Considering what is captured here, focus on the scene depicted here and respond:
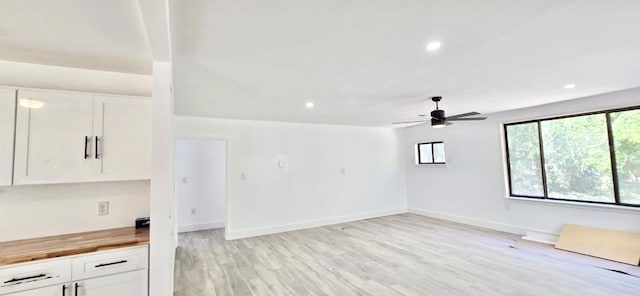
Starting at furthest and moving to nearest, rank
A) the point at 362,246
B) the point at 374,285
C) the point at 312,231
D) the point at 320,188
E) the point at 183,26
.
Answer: the point at 320,188 < the point at 312,231 < the point at 362,246 < the point at 374,285 < the point at 183,26

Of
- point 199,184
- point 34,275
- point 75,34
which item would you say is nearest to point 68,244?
point 34,275

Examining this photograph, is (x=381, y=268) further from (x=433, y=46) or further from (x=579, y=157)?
(x=579, y=157)

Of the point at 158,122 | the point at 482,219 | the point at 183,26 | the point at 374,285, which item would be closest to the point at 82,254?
the point at 158,122

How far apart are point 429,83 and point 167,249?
319 centimetres

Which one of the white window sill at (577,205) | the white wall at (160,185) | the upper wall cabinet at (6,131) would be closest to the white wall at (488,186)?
the white window sill at (577,205)

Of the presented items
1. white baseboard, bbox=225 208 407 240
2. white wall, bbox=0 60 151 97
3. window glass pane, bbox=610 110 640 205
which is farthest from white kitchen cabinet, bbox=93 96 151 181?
window glass pane, bbox=610 110 640 205

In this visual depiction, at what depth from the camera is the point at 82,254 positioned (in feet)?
6.16

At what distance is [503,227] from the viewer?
539cm

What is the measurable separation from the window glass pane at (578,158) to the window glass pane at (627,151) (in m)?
0.11

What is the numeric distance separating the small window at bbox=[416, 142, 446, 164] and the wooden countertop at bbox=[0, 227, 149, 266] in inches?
247

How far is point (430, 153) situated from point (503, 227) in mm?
2295

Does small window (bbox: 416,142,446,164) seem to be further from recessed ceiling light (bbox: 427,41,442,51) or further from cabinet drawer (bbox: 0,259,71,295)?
cabinet drawer (bbox: 0,259,71,295)

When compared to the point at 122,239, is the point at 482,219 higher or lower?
lower

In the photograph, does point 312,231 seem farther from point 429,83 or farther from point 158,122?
point 158,122
